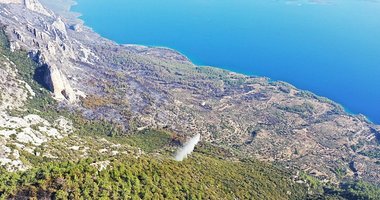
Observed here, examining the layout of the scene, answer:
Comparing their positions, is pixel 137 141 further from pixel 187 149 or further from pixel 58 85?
pixel 58 85

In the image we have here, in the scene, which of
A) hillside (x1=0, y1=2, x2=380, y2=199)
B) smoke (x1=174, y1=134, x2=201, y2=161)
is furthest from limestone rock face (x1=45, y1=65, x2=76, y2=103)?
smoke (x1=174, y1=134, x2=201, y2=161)

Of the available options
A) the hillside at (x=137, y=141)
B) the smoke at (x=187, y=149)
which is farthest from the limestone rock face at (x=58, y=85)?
the smoke at (x=187, y=149)

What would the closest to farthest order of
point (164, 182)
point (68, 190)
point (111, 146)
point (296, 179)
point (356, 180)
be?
1. point (68, 190)
2. point (164, 182)
3. point (111, 146)
4. point (296, 179)
5. point (356, 180)

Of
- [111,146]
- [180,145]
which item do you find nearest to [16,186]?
[111,146]

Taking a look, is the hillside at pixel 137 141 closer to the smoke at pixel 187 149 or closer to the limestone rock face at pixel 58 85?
the limestone rock face at pixel 58 85

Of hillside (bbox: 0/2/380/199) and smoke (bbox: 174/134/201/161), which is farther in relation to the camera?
smoke (bbox: 174/134/201/161)

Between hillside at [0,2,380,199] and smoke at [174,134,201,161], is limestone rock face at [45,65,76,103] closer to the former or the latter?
hillside at [0,2,380,199]

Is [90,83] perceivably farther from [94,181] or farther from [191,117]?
[94,181]
